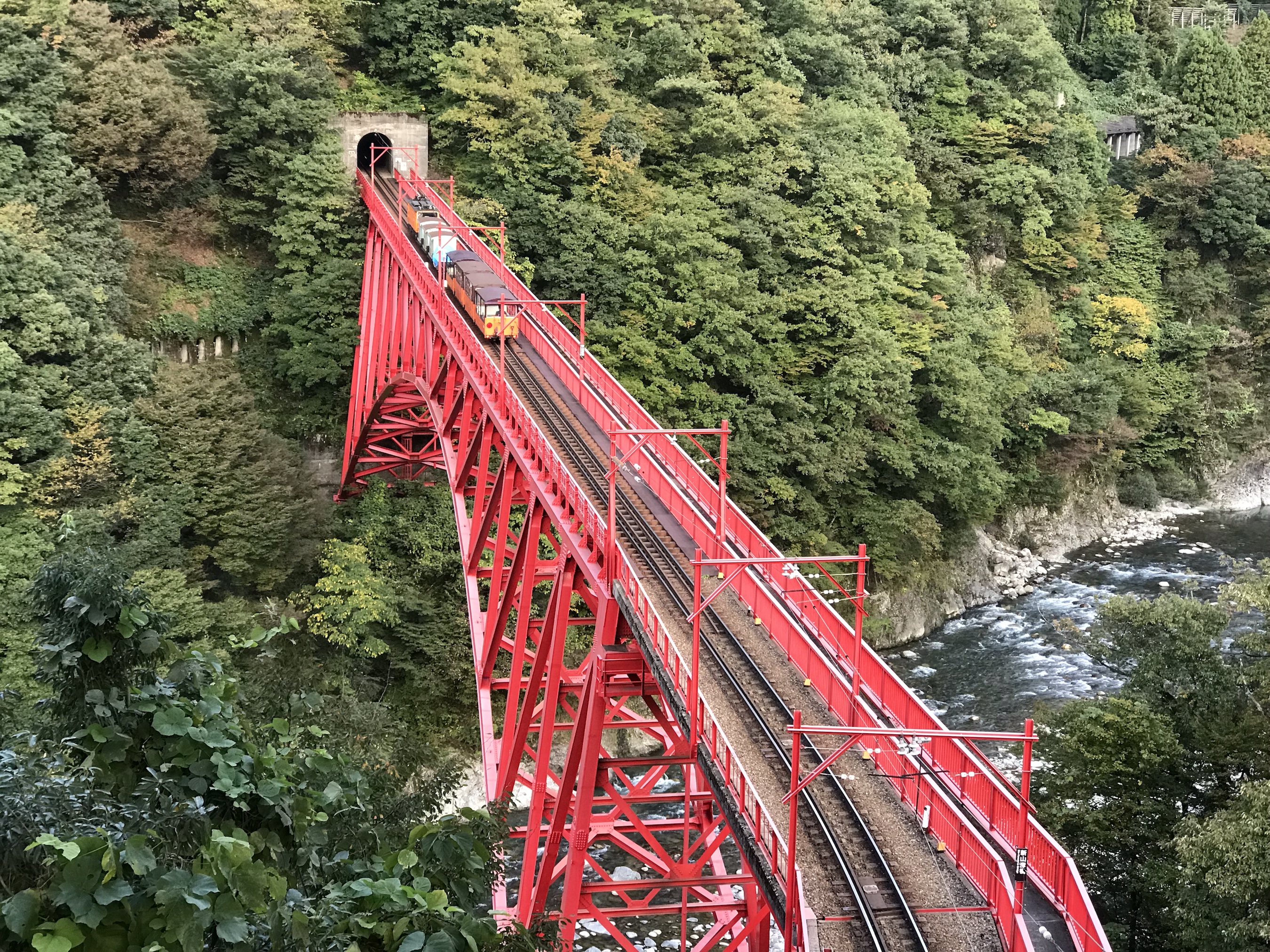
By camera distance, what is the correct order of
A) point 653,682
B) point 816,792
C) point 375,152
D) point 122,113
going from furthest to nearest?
point 375,152
point 122,113
point 653,682
point 816,792

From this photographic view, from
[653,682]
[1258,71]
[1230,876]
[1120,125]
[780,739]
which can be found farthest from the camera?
[1258,71]

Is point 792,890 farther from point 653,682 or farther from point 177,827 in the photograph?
point 653,682

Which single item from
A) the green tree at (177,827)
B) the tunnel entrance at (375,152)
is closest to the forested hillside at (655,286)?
the tunnel entrance at (375,152)

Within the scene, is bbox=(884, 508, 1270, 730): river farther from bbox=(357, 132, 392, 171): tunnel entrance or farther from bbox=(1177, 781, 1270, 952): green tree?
bbox=(357, 132, 392, 171): tunnel entrance

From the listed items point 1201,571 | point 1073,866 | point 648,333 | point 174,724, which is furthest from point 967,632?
point 174,724

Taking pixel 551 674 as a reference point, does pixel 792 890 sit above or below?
above

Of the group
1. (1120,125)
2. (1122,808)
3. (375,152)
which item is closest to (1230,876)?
(1122,808)

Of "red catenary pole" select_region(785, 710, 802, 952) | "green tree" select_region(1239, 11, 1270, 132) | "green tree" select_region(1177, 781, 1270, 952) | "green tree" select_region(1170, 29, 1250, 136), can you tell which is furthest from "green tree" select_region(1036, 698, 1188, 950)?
"green tree" select_region(1239, 11, 1270, 132)
